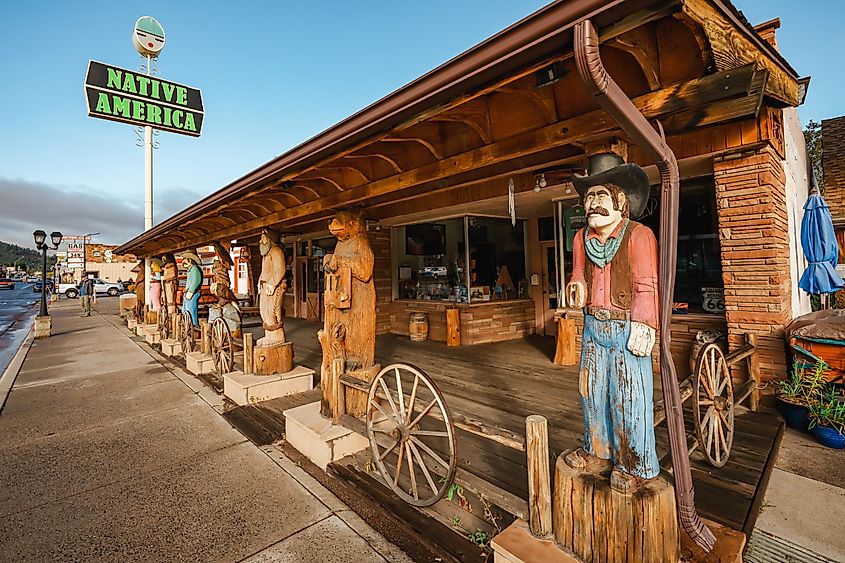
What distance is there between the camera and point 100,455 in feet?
12.3

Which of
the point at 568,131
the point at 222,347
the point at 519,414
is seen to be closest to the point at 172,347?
the point at 222,347

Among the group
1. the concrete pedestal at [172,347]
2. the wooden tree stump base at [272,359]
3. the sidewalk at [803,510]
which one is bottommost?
the sidewalk at [803,510]

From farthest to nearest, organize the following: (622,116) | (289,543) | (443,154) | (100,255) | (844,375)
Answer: (100,255), (844,375), (443,154), (289,543), (622,116)

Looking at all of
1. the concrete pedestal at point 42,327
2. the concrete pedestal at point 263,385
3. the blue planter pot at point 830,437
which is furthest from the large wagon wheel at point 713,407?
the concrete pedestal at point 42,327

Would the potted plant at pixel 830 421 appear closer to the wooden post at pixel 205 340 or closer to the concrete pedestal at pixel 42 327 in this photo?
the wooden post at pixel 205 340

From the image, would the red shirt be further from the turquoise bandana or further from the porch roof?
the porch roof

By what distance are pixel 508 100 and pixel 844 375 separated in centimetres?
402

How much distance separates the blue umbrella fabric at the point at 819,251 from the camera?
193 inches

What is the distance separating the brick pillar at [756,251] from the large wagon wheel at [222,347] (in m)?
6.27

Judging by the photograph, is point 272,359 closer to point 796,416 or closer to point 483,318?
point 483,318

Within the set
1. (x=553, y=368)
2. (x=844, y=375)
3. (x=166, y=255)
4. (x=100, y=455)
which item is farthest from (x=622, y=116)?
(x=166, y=255)

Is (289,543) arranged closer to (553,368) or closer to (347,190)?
(347,190)

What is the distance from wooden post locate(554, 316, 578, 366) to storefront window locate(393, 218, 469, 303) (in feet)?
7.82

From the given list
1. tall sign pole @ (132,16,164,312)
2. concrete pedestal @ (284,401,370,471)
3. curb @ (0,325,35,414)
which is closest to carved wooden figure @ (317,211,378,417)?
concrete pedestal @ (284,401,370,471)
